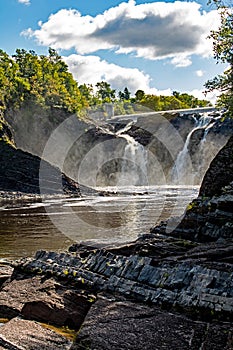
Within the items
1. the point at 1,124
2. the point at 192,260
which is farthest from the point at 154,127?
the point at 192,260

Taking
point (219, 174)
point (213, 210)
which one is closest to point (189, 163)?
point (219, 174)

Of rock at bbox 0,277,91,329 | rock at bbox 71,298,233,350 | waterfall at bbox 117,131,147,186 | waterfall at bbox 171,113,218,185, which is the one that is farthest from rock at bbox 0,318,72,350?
waterfall at bbox 117,131,147,186

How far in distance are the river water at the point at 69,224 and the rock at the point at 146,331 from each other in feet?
21.1

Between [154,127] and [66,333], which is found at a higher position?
[154,127]

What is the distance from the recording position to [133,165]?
68500 mm

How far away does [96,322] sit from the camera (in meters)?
7.56

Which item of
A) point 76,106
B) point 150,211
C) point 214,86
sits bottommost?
point 150,211

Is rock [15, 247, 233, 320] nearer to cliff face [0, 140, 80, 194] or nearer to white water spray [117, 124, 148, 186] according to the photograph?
cliff face [0, 140, 80, 194]

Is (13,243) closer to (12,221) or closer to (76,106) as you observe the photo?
(12,221)

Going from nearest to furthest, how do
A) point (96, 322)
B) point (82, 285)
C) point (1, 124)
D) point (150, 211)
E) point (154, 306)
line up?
point (96, 322), point (154, 306), point (82, 285), point (150, 211), point (1, 124)

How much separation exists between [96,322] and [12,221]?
21.5m

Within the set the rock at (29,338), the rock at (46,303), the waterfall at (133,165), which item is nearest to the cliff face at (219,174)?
the rock at (46,303)

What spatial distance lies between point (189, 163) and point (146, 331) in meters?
57.7

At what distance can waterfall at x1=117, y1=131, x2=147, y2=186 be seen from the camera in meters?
67.3
